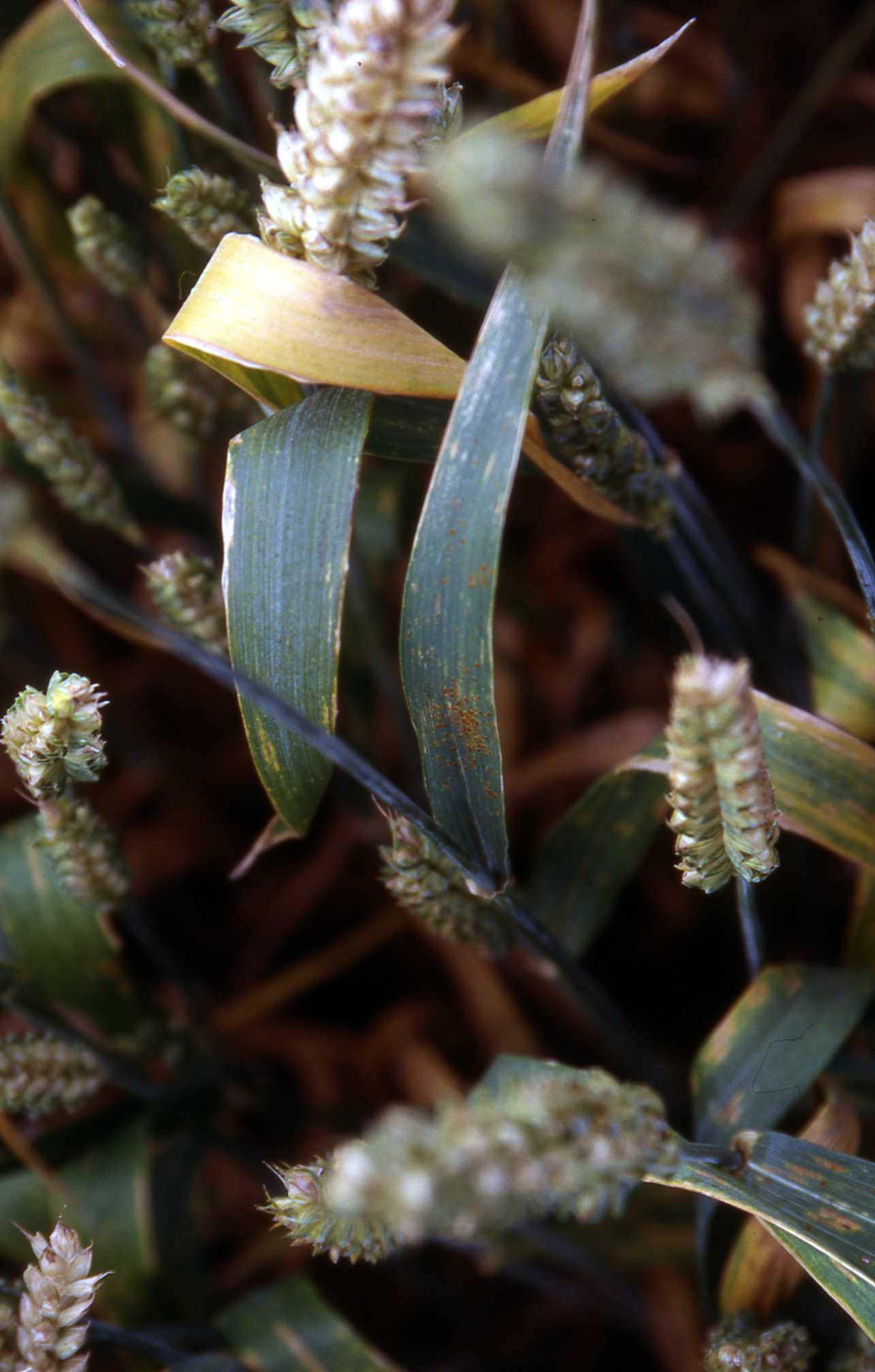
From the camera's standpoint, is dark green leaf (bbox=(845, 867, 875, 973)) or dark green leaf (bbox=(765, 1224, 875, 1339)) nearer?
dark green leaf (bbox=(765, 1224, 875, 1339))

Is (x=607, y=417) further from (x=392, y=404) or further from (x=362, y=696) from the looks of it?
(x=362, y=696)

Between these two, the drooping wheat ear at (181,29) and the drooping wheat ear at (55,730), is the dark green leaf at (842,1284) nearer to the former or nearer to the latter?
the drooping wheat ear at (55,730)

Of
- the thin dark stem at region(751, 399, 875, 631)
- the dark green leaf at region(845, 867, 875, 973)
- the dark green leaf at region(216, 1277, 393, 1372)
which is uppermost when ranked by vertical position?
the thin dark stem at region(751, 399, 875, 631)

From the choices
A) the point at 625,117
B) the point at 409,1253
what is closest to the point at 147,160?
the point at 625,117

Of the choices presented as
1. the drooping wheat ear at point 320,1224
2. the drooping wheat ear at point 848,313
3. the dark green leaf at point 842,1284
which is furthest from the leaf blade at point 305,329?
the dark green leaf at point 842,1284

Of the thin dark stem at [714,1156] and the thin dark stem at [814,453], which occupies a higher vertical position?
the thin dark stem at [814,453]

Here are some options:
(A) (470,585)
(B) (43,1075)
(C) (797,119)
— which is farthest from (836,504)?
(C) (797,119)

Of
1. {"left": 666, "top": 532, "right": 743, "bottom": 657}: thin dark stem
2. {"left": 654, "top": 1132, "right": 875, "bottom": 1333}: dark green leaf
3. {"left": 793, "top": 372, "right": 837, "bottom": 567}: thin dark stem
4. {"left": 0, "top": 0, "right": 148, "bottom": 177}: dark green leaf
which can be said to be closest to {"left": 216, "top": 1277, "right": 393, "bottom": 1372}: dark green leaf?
{"left": 654, "top": 1132, "right": 875, "bottom": 1333}: dark green leaf

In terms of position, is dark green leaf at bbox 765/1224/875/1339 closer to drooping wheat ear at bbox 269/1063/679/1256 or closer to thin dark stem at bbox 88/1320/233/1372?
drooping wheat ear at bbox 269/1063/679/1256
